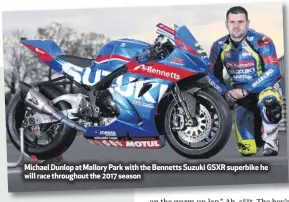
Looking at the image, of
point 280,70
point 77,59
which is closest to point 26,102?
point 77,59

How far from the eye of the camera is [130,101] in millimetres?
4996

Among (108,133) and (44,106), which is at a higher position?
(44,106)

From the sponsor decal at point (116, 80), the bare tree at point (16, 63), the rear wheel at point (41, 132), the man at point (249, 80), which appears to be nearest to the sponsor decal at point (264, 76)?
the man at point (249, 80)

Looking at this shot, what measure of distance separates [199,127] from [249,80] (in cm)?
56

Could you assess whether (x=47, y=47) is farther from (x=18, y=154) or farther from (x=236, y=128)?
(x=236, y=128)

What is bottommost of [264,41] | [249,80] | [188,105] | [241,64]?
[188,105]

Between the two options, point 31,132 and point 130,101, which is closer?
point 130,101

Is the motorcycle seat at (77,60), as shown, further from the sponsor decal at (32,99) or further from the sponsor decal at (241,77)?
the sponsor decal at (241,77)

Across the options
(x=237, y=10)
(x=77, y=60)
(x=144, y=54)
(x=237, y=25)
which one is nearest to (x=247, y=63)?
(x=237, y=25)

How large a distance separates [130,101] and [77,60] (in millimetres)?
549

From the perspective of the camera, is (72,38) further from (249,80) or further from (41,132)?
(249,80)

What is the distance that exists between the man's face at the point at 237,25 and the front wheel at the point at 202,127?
488 millimetres

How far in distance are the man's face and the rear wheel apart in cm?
147

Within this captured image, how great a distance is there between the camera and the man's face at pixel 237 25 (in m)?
5.00
